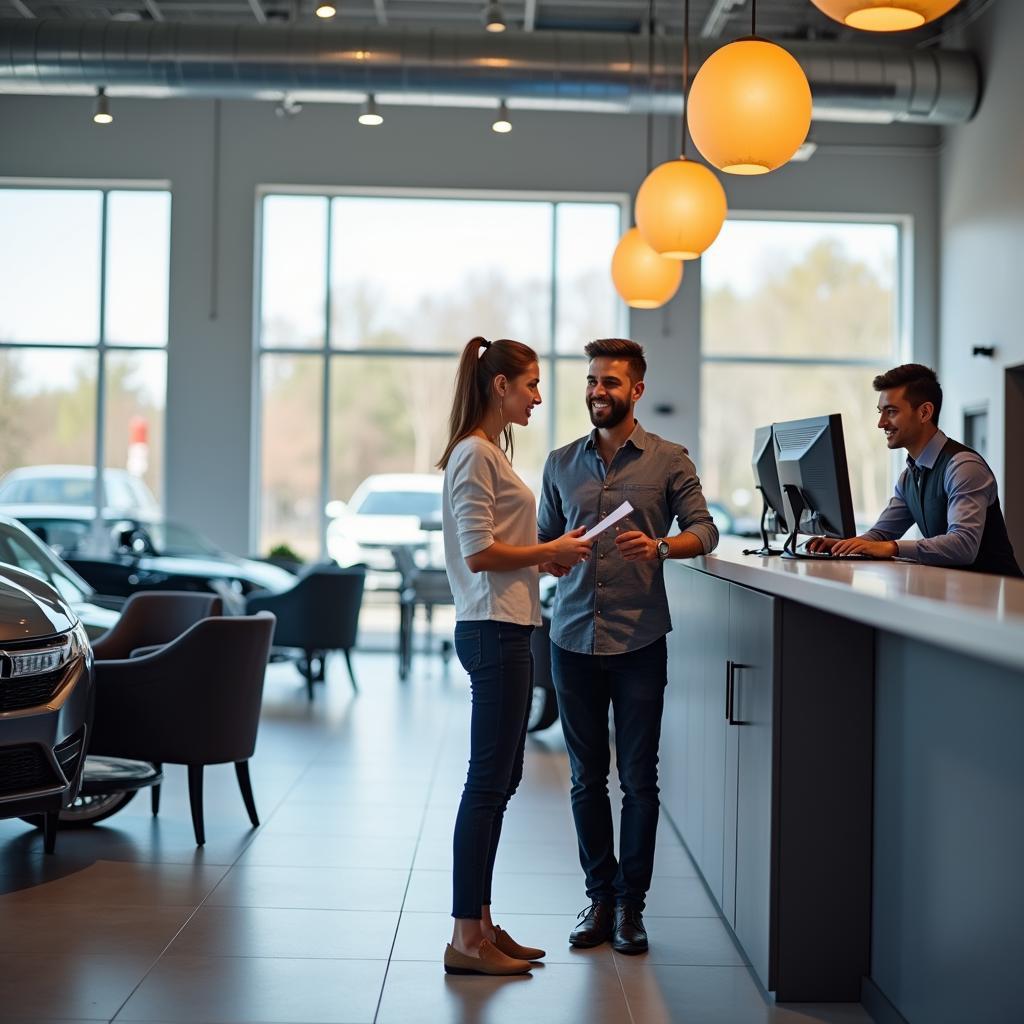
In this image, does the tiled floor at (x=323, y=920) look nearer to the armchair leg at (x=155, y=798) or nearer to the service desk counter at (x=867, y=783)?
the armchair leg at (x=155, y=798)

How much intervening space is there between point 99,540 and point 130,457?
0.81 metres

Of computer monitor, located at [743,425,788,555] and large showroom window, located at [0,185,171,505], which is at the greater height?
large showroom window, located at [0,185,171,505]

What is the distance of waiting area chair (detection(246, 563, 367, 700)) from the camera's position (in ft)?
26.0

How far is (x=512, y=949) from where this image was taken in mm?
3203

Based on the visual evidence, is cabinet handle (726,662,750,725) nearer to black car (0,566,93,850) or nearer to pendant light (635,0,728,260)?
black car (0,566,93,850)

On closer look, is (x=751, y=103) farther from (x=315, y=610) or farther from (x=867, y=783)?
(x=315, y=610)

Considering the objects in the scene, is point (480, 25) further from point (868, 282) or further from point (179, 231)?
point (868, 282)

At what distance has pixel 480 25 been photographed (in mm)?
10016

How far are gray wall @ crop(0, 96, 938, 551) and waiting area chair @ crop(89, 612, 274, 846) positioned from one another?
A: 6.69 m

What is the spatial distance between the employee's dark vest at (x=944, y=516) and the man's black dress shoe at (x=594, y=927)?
5.05ft

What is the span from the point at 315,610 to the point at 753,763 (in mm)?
5149

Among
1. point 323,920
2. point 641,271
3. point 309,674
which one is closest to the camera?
point 323,920

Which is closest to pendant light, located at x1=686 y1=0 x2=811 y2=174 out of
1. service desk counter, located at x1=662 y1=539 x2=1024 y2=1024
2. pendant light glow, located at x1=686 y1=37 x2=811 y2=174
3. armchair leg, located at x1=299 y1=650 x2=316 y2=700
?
pendant light glow, located at x1=686 y1=37 x2=811 y2=174

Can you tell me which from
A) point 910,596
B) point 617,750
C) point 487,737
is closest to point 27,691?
point 487,737
